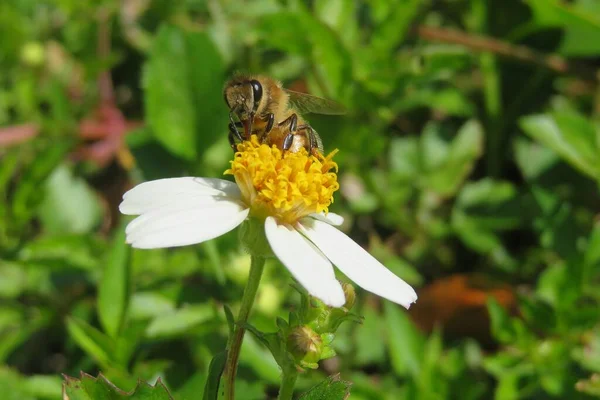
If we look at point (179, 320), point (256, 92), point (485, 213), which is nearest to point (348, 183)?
point (485, 213)

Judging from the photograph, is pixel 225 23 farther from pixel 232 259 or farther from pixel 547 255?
pixel 547 255

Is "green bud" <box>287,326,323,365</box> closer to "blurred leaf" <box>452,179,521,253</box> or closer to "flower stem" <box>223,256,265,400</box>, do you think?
"flower stem" <box>223,256,265,400</box>

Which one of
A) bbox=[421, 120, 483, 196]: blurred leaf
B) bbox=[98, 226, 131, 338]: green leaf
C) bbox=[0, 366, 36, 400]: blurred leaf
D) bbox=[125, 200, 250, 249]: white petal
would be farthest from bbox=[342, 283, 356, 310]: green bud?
bbox=[421, 120, 483, 196]: blurred leaf

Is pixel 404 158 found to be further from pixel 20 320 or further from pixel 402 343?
pixel 20 320

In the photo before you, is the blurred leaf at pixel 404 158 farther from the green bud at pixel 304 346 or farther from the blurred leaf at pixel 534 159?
the green bud at pixel 304 346

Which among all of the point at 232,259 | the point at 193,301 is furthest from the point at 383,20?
the point at 193,301

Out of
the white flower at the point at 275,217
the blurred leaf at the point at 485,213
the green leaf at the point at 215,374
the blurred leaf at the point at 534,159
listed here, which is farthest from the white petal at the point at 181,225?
the blurred leaf at the point at 534,159

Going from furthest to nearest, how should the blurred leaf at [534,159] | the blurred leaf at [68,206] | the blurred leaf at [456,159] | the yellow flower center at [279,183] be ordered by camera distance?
1. the blurred leaf at [534,159]
2. the blurred leaf at [456,159]
3. the blurred leaf at [68,206]
4. the yellow flower center at [279,183]
